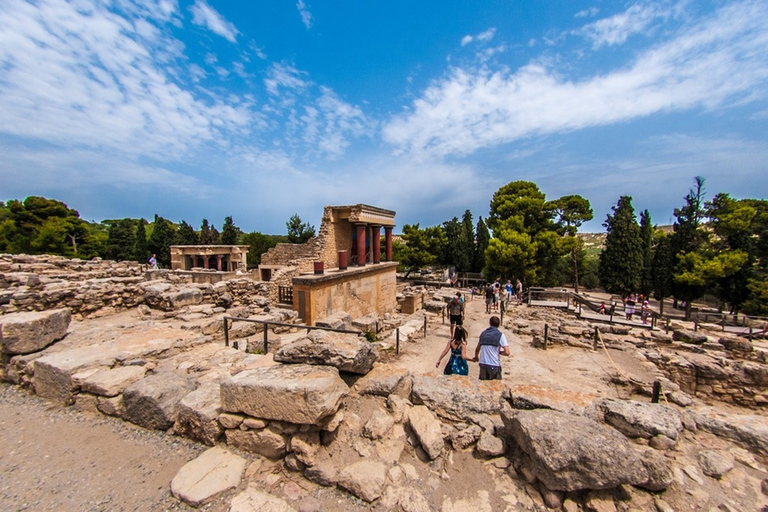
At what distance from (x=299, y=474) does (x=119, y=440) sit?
7.14ft

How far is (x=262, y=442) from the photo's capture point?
9.42ft

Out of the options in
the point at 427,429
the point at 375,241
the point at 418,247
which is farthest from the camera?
the point at 418,247

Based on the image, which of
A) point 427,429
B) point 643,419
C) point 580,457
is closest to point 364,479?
point 427,429

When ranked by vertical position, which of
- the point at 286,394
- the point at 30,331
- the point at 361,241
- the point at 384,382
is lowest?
the point at 384,382

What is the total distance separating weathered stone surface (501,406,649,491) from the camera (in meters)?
2.25

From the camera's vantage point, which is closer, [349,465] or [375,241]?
[349,465]

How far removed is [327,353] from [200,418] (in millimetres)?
1470

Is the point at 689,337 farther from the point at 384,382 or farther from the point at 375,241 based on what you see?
the point at 375,241

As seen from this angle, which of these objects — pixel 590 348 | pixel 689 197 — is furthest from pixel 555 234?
pixel 590 348

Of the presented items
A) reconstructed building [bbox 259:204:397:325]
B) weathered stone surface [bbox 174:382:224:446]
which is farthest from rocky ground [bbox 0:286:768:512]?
reconstructed building [bbox 259:204:397:325]

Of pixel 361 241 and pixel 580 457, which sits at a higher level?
pixel 361 241

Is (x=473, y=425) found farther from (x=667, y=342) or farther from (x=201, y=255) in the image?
(x=201, y=255)

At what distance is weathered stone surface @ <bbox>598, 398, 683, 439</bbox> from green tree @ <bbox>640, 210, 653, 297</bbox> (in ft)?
92.0

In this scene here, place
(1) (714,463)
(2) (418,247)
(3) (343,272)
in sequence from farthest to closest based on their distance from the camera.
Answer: (2) (418,247) < (3) (343,272) < (1) (714,463)
